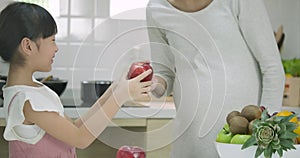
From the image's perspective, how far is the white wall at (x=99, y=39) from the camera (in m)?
1.31

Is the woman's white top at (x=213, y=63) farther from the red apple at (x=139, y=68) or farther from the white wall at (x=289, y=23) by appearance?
the white wall at (x=289, y=23)

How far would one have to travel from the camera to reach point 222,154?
3.93ft

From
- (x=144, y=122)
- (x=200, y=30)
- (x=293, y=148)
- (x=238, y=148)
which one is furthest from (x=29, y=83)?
(x=144, y=122)

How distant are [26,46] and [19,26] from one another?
59 mm

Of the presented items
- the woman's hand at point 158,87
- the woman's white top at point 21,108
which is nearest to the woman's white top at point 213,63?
the woman's hand at point 158,87

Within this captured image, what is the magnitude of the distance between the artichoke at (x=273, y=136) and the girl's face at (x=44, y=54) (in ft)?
2.00

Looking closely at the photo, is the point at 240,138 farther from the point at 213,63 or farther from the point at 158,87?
the point at 213,63

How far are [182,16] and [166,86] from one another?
22 centimetres

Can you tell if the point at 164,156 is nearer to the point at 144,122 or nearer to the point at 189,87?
the point at 144,122

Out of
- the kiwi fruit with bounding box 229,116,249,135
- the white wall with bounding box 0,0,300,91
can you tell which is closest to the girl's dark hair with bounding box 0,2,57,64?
the white wall with bounding box 0,0,300,91

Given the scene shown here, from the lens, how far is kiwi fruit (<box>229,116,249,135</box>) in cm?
122

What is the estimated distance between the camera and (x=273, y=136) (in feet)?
3.71

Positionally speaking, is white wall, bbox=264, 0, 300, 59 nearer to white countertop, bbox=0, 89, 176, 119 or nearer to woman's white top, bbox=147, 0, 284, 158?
white countertop, bbox=0, 89, 176, 119

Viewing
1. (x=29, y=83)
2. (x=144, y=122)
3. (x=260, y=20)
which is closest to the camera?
(x=29, y=83)
